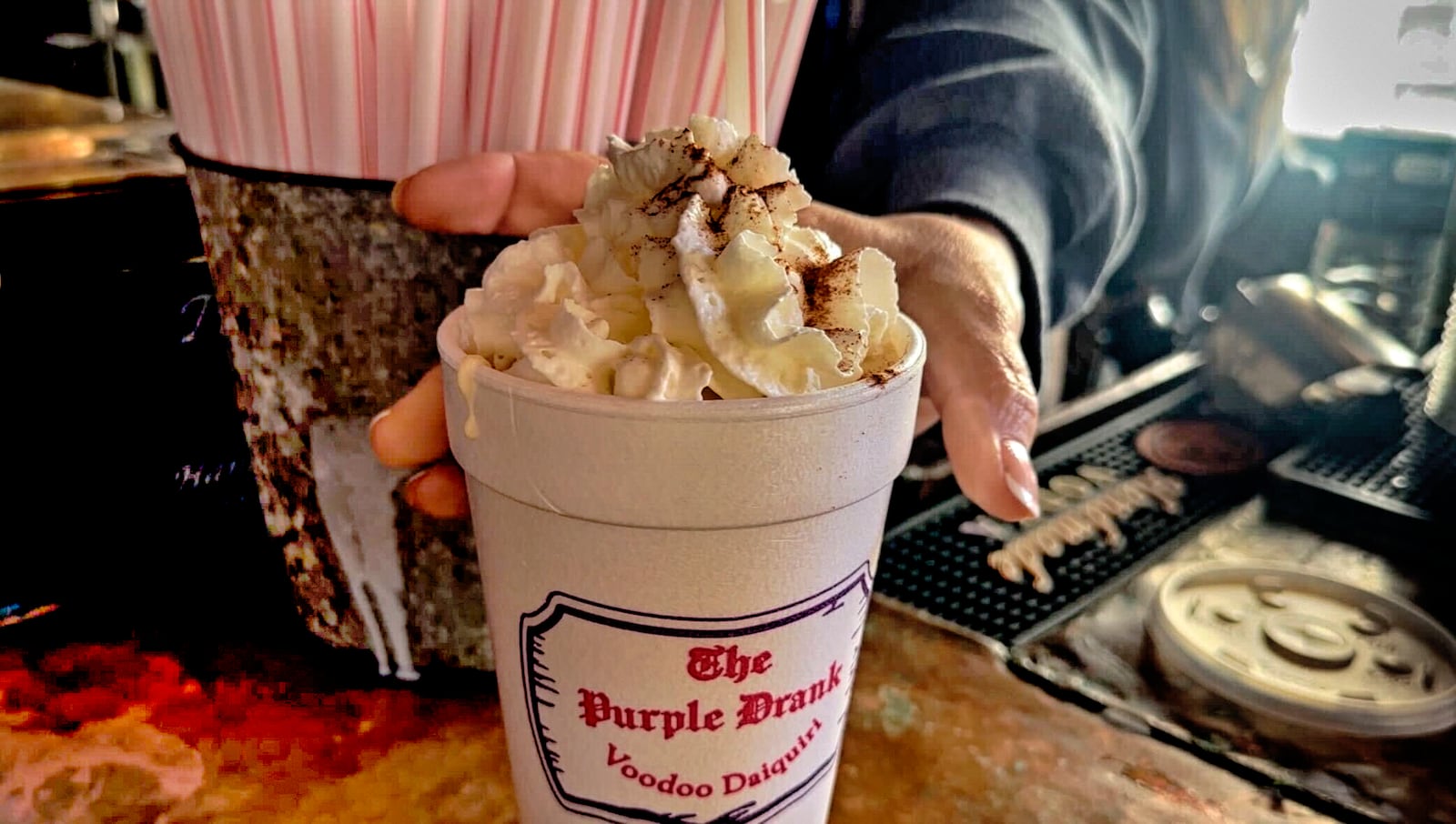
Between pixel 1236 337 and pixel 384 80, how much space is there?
3.38ft

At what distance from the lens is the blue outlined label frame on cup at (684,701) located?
1.26 feet

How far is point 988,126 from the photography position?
831 millimetres

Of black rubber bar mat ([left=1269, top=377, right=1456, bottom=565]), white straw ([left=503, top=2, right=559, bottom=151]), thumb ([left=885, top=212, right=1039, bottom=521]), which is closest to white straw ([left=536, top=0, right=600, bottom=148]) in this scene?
white straw ([left=503, top=2, right=559, bottom=151])

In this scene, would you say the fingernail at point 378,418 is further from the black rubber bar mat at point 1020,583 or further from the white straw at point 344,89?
the black rubber bar mat at point 1020,583

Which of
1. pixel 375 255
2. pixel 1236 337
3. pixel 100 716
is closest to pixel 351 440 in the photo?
pixel 375 255

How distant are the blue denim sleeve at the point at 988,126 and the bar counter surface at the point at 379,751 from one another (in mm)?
369

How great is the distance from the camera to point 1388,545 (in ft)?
2.87

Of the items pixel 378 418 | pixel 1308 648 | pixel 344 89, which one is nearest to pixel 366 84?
pixel 344 89

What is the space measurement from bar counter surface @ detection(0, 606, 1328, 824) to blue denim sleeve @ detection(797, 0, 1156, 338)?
37 centimetres

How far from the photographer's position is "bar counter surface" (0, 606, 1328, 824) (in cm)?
50

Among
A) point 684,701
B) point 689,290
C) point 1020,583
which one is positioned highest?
point 689,290

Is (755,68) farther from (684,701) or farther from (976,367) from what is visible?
(684,701)

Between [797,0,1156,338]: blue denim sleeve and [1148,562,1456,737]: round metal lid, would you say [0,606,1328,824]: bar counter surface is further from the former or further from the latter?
[797,0,1156,338]: blue denim sleeve

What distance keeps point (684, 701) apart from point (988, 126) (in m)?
0.62
